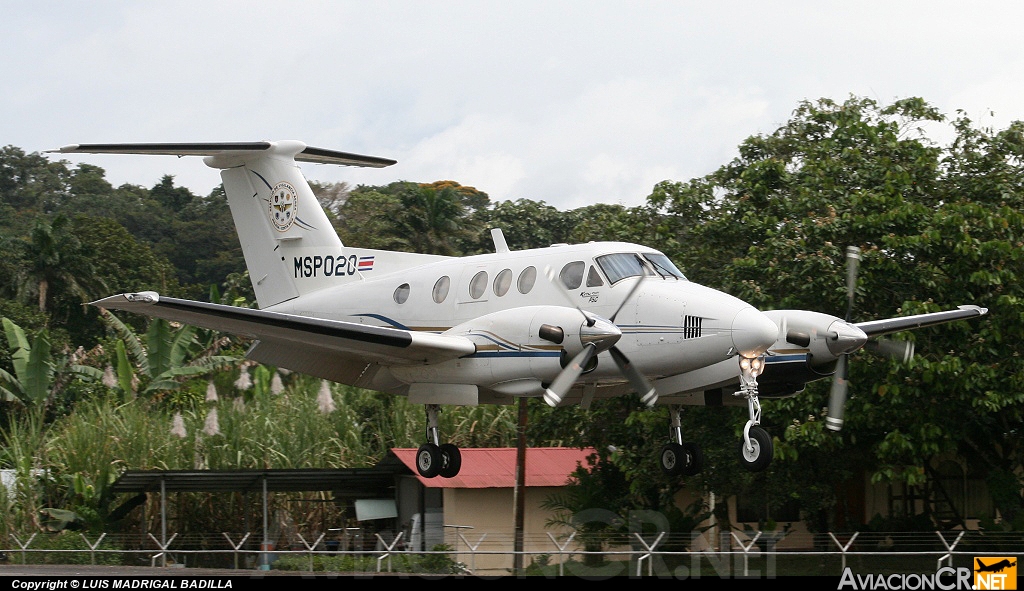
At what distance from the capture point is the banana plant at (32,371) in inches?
1342

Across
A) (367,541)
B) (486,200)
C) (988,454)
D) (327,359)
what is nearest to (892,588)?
(988,454)

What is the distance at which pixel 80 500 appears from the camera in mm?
30781

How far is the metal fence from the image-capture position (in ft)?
62.8

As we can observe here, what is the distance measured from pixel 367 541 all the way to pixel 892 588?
15.3m

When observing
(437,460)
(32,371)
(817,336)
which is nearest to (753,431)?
(817,336)

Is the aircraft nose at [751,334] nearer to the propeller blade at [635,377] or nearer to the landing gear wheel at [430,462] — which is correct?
the propeller blade at [635,377]

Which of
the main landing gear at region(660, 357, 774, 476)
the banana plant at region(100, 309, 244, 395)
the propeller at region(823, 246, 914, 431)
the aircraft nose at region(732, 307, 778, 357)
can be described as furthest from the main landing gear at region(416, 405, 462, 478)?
the banana plant at region(100, 309, 244, 395)

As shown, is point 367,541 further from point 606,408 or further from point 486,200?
point 486,200

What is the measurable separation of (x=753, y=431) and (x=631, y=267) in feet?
9.68

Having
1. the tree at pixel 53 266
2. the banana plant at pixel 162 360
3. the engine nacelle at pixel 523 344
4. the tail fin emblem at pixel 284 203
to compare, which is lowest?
the engine nacelle at pixel 523 344

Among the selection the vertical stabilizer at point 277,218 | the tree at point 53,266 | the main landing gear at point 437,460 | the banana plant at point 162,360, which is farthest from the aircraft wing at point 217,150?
the tree at point 53,266

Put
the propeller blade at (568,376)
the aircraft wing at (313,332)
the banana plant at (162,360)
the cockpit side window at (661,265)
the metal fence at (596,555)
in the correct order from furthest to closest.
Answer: the banana plant at (162,360), the metal fence at (596,555), the cockpit side window at (661,265), the aircraft wing at (313,332), the propeller blade at (568,376)

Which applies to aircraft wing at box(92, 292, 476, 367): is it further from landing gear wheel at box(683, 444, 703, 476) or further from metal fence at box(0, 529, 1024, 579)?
landing gear wheel at box(683, 444, 703, 476)

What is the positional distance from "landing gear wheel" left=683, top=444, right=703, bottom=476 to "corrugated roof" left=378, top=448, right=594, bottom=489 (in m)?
11.2
